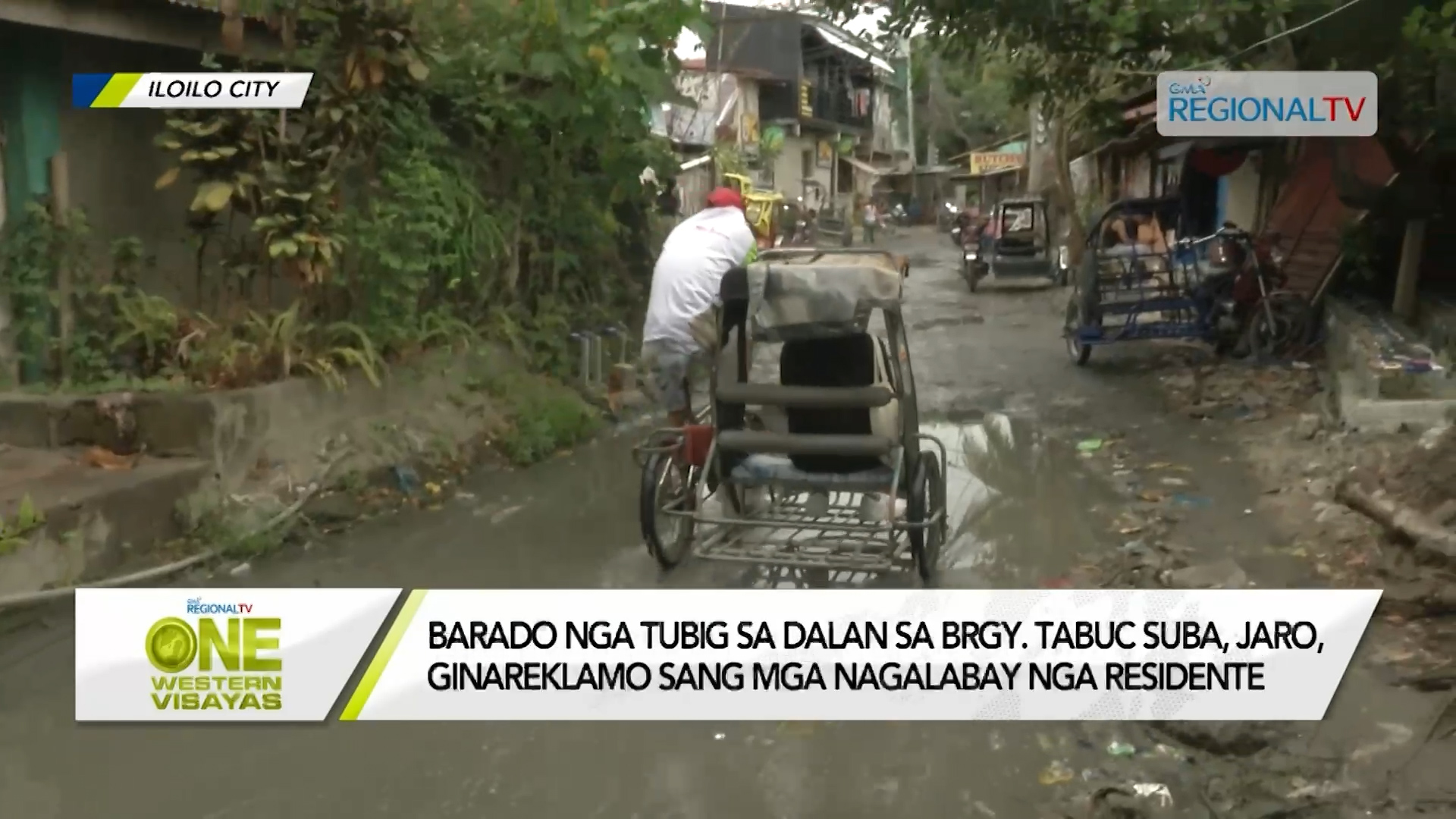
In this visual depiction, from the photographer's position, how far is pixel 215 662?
4.20 m

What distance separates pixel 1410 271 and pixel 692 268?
754 centimetres

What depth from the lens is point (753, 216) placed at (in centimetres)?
2497

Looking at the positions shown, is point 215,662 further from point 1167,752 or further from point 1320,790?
point 1320,790

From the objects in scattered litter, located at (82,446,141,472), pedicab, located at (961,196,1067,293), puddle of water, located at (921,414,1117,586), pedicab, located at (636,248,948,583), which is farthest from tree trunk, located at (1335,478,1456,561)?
pedicab, located at (961,196,1067,293)

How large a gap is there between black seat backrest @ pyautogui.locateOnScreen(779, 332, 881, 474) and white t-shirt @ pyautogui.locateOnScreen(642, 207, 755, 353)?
783 mm

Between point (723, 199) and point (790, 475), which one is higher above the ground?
point (723, 199)

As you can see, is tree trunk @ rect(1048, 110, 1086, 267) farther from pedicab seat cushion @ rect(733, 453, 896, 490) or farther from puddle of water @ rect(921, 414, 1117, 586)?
pedicab seat cushion @ rect(733, 453, 896, 490)

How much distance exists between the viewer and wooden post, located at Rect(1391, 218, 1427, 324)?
1071 centimetres

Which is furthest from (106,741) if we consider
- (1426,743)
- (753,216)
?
(753,216)

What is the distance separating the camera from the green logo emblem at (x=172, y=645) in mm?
4152

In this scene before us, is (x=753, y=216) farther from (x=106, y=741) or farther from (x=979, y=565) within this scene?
(x=106, y=741)

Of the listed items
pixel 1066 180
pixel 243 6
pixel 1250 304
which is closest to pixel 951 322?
pixel 1250 304
